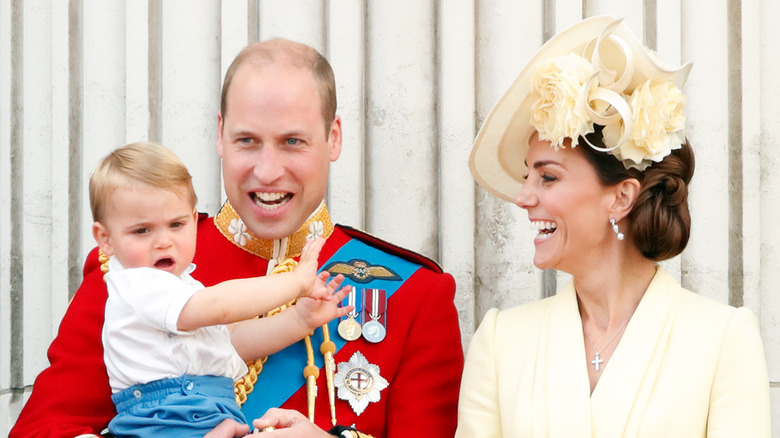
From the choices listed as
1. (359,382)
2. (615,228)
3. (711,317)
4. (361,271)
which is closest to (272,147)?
(361,271)

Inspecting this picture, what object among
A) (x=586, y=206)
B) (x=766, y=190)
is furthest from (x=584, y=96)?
(x=766, y=190)

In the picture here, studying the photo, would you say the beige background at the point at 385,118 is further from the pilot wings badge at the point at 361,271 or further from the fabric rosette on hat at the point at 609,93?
the fabric rosette on hat at the point at 609,93

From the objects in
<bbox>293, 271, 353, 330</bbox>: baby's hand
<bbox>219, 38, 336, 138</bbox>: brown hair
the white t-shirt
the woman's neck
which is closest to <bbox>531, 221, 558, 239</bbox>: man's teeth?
the woman's neck

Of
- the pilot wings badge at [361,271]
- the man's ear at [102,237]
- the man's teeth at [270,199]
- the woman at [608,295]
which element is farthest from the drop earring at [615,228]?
the man's ear at [102,237]

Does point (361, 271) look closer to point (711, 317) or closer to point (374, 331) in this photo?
point (374, 331)

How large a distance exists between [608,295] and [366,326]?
0.63 m

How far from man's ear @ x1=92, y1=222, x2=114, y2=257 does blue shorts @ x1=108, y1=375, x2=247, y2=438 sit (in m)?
0.32

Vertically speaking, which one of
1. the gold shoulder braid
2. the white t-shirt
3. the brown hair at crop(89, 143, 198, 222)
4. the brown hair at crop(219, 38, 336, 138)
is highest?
the brown hair at crop(219, 38, 336, 138)

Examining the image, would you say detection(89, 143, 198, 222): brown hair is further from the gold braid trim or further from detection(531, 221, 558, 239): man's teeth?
detection(531, 221, 558, 239): man's teeth

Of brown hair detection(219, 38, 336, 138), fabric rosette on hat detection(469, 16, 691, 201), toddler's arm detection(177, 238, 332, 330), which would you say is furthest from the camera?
brown hair detection(219, 38, 336, 138)

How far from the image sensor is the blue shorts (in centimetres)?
220

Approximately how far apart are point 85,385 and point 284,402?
488 mm

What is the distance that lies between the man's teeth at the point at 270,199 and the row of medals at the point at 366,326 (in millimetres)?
301

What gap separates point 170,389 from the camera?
7.32 feet
